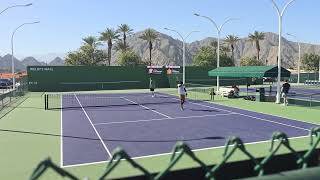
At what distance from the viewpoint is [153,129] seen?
773 inches

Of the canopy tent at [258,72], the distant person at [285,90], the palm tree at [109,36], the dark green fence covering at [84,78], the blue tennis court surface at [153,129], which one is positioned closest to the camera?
the blue tennis court surface at [153,129]

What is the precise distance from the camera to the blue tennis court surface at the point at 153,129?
14.8m

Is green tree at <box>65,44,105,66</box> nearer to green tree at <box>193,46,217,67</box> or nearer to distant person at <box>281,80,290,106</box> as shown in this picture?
green tree at <box>193,46,217,67</box>

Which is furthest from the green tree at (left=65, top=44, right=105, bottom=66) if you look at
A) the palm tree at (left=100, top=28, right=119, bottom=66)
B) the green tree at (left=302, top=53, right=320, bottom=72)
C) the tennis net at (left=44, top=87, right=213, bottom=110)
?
the green tree at (left=302, top=53, right=320, bottom=72)

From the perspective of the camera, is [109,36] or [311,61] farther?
[311,61]

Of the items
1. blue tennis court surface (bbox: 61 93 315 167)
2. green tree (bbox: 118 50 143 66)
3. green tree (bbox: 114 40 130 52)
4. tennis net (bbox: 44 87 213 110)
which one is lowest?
blue tennis court surface (bbox: 61 93 315 167)

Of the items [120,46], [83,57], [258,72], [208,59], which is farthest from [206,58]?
[258,72]

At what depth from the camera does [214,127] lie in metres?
20.0

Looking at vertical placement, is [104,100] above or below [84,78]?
below

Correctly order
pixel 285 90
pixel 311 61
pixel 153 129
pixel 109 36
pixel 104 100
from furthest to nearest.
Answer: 1. pixel 311 61
2. pixel 109 36
3. pixel 104 100
4. pixel 285 90
5. pixel 153 129

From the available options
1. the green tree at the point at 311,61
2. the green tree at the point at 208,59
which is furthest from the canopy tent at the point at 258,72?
the green tree at the point at 311,61

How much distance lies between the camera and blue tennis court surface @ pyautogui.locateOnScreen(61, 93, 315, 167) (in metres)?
14.8

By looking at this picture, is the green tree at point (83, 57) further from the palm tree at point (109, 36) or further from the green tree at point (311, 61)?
the green tree at point (311, 61)

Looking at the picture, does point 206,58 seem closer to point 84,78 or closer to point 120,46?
point 120,46
